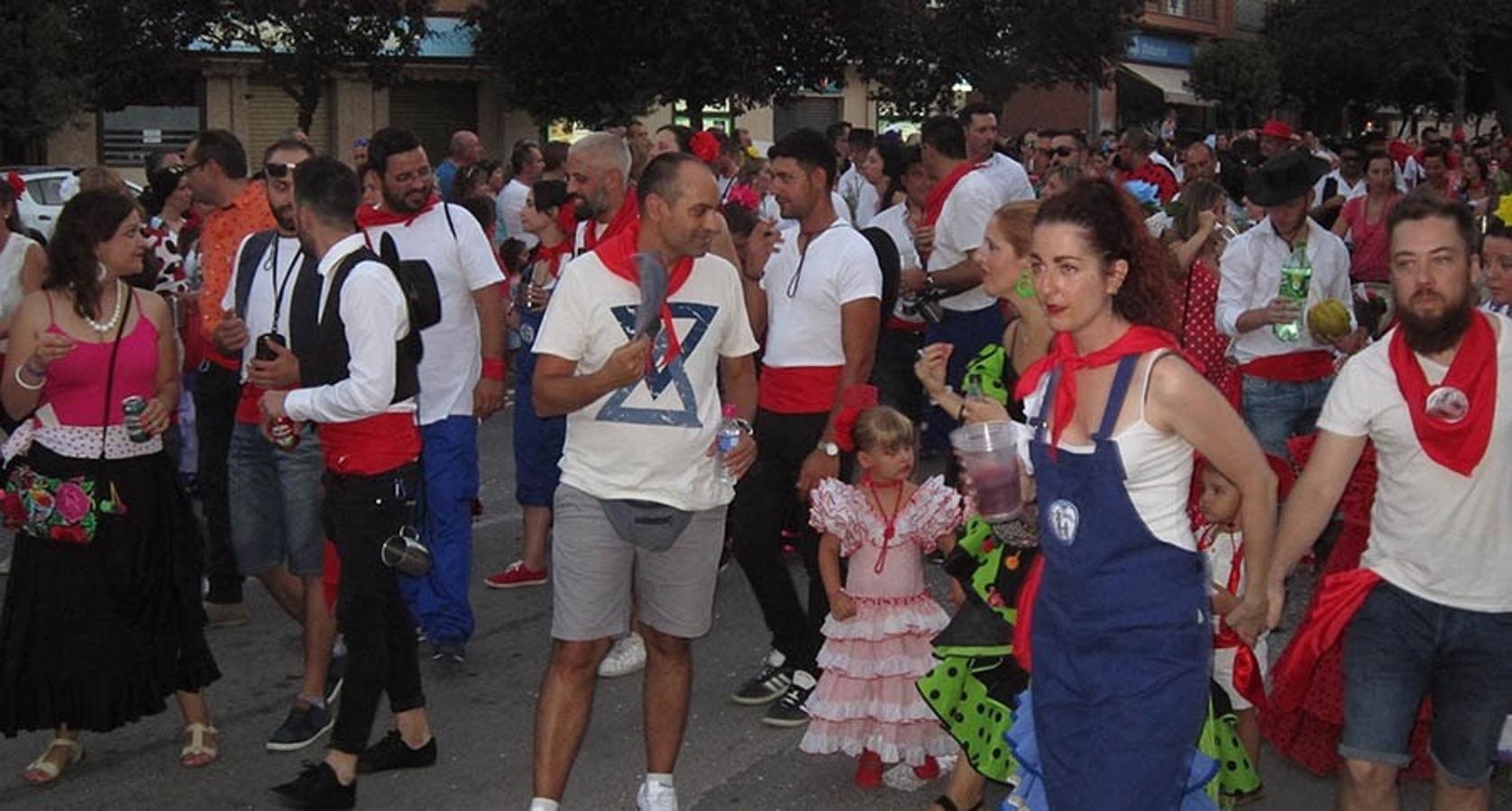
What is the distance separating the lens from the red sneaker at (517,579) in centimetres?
802

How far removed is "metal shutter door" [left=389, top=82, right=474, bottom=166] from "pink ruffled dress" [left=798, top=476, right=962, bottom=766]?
32137mm

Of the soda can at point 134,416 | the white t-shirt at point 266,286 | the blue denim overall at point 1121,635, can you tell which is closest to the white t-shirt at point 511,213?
the white t-shirt at point 266,286

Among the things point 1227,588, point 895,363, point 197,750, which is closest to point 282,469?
point 197,750

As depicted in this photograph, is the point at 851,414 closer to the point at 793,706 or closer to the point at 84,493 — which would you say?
the point at 793,706

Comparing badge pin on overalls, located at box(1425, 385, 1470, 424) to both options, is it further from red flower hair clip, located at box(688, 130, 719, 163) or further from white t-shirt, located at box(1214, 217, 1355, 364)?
red flower hair clip, located at box(688, 130, 719, 163)

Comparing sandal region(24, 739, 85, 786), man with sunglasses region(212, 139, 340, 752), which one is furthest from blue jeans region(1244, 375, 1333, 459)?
sandal region(24, 739, 85, 786)

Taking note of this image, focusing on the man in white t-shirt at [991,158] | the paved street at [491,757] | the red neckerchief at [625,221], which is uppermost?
the man in white t-shirt at [991,158]

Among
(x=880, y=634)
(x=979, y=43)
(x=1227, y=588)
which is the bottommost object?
(x=880, y=634)

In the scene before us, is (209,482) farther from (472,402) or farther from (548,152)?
(548,152)

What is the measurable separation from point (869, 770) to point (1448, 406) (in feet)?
7.60

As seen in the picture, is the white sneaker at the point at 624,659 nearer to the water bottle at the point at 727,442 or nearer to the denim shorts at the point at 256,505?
the denim shorts at the point at 256,505

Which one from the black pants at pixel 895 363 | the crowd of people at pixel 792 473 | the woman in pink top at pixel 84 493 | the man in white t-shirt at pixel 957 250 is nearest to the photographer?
the crowd of people at pixel 792 473

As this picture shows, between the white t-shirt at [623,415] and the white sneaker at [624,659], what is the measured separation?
2.06 metres

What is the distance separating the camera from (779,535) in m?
6.20
